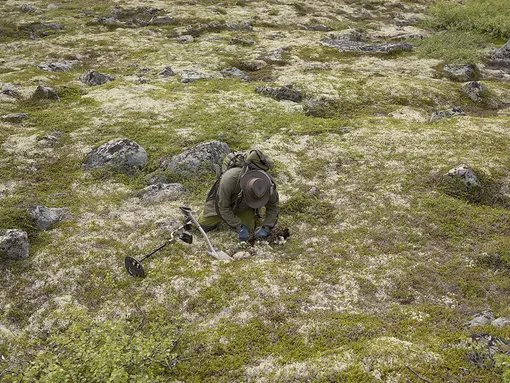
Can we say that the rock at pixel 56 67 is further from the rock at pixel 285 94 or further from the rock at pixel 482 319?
the rock at pixel 482 319

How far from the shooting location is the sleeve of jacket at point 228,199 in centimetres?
1483

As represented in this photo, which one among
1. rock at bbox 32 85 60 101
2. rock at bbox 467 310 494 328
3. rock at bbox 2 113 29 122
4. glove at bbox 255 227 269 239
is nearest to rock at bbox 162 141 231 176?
glove at bbox 255 227 269 239

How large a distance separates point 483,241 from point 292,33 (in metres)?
53.4

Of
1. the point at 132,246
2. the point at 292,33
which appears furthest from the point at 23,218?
the point at 292,33

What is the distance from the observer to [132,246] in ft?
50.7

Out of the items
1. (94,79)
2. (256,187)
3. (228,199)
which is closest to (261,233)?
(228,199)

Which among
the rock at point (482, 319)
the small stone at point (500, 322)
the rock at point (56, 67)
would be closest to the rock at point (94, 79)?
the rock at point (56, 67)

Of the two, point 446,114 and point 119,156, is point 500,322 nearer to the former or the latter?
point 119,156

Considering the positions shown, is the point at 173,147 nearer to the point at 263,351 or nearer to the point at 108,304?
the point at 108,304

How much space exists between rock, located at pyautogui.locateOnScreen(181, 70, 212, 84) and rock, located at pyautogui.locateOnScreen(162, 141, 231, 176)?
17.6 m

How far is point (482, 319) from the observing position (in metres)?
11.2

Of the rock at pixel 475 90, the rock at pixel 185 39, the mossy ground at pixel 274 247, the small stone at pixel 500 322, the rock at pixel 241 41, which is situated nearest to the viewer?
the mossy ground at pixel 274 247

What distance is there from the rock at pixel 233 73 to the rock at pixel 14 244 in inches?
1178

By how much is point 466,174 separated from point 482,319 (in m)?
10.6
